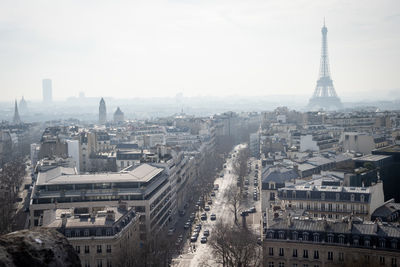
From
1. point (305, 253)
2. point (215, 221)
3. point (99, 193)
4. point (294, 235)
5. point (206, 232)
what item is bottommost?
point (215, 221)

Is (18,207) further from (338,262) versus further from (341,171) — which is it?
(338,262)

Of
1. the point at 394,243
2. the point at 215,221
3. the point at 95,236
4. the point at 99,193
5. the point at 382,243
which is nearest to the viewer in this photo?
the point at 394,243

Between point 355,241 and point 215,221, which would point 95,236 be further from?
point 215,221

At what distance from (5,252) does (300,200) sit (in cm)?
4468

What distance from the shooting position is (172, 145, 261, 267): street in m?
53.2

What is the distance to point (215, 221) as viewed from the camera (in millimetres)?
70375

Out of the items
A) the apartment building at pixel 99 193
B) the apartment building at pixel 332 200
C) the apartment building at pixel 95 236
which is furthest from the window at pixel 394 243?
the apartment building at pixel 99 193

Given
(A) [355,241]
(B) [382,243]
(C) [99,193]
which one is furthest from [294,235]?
(C) [99,193]

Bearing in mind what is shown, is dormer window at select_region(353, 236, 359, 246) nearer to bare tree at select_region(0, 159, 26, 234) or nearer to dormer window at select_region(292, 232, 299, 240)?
dormer window at select_region(292, 232, 299, 240)

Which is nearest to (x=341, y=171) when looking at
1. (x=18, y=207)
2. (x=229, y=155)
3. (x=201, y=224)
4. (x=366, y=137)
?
(x=201, y=224)

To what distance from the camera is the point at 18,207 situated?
265ft

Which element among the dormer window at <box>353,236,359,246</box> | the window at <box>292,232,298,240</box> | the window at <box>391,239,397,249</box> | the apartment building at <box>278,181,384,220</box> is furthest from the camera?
the apartment building at <box>278,181,384,220</box>

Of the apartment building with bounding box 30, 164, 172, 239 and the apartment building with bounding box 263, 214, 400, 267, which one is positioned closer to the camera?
the apartment building with bounding box 263, 214, 400, 267

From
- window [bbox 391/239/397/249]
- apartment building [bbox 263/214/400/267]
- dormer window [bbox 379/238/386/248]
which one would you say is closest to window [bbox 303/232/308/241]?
apartment building [bbox 263/214/400/267]
